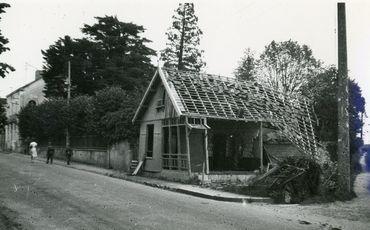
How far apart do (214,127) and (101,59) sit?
2940 cm

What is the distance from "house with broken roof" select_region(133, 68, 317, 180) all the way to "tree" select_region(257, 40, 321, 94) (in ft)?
57.4

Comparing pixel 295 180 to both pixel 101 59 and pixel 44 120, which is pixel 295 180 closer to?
pixel 44 120

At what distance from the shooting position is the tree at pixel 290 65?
143 feet

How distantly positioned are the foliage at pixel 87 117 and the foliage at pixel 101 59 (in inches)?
194

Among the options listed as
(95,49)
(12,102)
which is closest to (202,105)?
(95,49)

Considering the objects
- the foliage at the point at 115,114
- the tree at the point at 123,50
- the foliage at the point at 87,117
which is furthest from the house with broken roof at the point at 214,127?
the tree at the point at 123,50

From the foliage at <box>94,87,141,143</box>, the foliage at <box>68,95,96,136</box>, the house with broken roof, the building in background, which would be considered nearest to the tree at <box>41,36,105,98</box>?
the building in background

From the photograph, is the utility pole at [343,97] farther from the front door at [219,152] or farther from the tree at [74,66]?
the tree at [74,66]

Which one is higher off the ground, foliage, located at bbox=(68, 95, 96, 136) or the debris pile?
foliage, located at bbox=(68, 95, 96, 136)

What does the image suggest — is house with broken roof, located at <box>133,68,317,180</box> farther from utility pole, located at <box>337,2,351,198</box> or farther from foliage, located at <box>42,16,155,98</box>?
foliage, located at <box>42,16,155,98</box>

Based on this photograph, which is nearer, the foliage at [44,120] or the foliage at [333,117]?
the foliage at [333,117]

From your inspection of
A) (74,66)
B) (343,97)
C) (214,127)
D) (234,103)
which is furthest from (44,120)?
(343,97)

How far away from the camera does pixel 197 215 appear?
1101 centimetres

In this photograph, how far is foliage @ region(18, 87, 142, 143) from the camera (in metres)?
28.5
